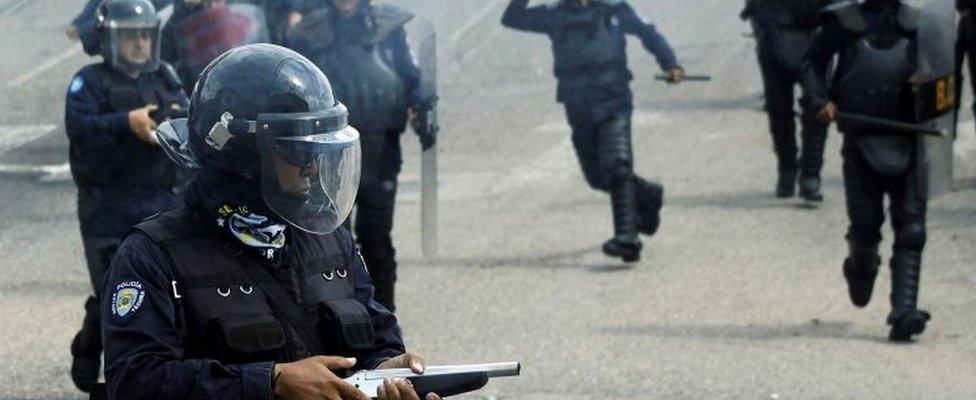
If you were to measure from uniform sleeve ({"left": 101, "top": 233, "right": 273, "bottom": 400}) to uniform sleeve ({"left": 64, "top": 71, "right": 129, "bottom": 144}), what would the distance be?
4.62 m

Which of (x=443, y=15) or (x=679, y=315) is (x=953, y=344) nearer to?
(x=679, y=315)

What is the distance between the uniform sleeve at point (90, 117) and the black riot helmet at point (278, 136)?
4.48 m

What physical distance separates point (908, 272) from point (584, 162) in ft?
9.20

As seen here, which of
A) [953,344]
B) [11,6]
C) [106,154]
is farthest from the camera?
[11,6]

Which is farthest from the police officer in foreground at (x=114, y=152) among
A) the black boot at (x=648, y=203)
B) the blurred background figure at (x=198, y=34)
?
the black boot at (x=648, y=203)

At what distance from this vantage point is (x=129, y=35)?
30.6 feet

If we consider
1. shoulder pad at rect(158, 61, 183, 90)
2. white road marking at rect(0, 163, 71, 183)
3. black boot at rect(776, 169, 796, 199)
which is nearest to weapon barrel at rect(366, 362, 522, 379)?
shoulder pad at rect(158, 61, 183, 90)

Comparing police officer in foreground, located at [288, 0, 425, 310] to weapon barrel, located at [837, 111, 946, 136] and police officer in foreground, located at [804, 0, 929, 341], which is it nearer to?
police officer in foreground, located at [804, 0, 929, 341]

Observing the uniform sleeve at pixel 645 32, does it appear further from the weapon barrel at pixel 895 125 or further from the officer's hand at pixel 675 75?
the weapon barrel at pixel 895 125

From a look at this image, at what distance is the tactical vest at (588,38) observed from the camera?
477 inches

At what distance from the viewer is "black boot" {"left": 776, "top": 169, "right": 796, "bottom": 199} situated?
47.1 ft

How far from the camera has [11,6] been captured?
70.3ft

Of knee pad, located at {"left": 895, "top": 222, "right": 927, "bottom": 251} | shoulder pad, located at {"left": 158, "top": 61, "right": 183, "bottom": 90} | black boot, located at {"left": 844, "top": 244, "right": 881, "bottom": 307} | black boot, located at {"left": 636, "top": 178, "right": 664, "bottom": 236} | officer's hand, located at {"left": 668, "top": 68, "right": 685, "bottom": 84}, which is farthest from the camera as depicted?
black boot, located at {"left": 636, "top": 178, "right": 664, "bottom": 236}

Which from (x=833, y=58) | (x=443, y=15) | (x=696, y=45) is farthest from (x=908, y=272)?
(x=443, y=15)
